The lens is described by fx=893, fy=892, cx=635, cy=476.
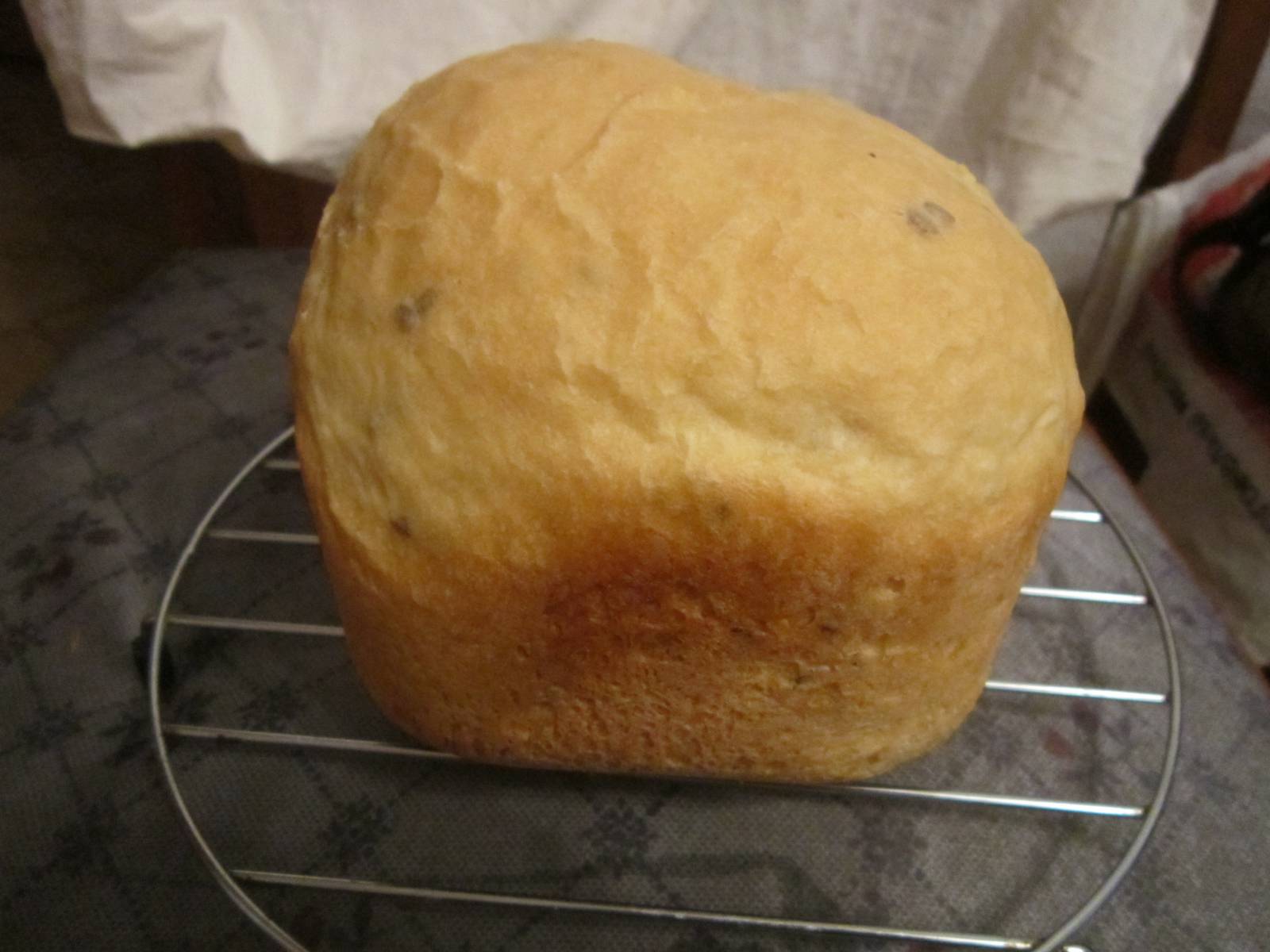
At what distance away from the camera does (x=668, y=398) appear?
1.81ft

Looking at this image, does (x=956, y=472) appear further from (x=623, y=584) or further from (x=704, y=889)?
(x=704, y=889)

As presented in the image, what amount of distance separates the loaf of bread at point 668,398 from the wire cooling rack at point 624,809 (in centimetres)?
14

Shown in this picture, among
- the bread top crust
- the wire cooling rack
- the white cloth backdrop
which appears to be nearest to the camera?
the bread top crust

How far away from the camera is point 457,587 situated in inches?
23.3

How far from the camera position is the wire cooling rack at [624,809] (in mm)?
680

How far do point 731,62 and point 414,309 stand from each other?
2.75 feet

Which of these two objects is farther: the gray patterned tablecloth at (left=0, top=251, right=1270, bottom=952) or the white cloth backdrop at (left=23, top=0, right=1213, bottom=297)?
the white cloth backdrop at (left=23, top=0, right=1213, bottom=297)

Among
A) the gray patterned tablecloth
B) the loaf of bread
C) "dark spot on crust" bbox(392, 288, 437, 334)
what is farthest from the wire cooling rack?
"dark spot on crust" bbox(392, 288, 437, 334)

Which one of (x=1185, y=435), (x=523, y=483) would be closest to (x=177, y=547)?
(x=523, y=483)

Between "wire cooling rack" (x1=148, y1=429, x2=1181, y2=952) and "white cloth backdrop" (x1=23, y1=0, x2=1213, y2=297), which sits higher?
"white cloth backdrop" (x1=23, y1=0, x2=1213, y2=297)

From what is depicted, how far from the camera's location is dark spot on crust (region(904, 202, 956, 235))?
0.59 metres

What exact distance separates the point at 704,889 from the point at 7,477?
36.1 inches

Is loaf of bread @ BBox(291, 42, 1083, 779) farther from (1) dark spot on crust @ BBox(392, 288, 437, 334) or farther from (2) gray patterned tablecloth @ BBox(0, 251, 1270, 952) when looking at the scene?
(2) gray patterned tablecloth @ BBox(0, 251, 1270, 952)

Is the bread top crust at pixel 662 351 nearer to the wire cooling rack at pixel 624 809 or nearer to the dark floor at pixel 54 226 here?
the wire cooling rack at pixel 624 809
